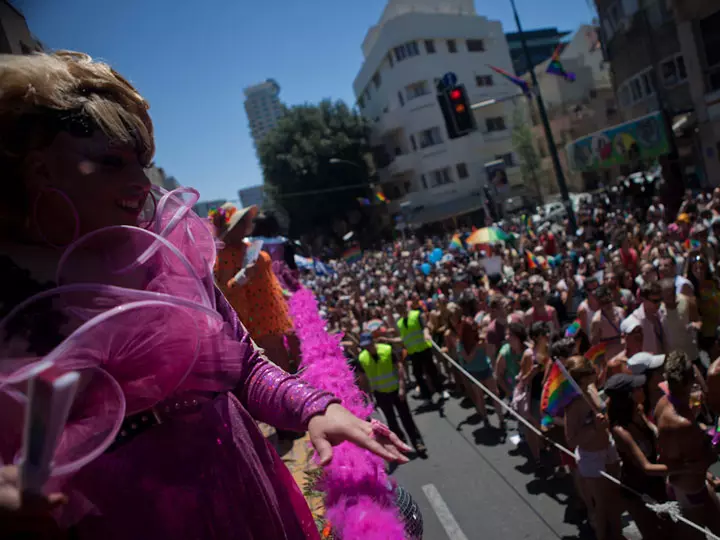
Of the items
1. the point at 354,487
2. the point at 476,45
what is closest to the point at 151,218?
the point at 354,487

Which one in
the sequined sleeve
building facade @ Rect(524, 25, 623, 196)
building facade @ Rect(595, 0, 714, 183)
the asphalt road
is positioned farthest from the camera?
building facade @ Rect(524, 25, 623, 196)

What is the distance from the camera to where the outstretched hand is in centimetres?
127

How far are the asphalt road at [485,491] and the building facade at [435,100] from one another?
31.1m

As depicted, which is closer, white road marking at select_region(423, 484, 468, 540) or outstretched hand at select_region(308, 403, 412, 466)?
outstretched hand at select_region(308, 403, 412, 466)

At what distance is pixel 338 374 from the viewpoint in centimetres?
235

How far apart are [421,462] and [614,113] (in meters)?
40.8

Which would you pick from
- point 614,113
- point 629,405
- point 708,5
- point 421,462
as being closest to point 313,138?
point 614,113

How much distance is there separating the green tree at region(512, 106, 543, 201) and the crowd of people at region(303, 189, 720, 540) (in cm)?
2608

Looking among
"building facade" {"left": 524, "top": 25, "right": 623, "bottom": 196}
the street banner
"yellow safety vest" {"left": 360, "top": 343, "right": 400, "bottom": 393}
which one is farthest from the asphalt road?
"building facade" {"left": 524, "top": 25, "right": 623, "bottom": 196}

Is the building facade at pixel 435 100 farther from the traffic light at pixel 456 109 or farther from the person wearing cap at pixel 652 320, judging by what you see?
the person wearing cap at pixel 652 320

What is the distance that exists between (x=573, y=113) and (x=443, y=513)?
4031cm

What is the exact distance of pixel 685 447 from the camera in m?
3.67

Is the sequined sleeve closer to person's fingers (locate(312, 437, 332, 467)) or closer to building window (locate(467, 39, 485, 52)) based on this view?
person's fingers (locate(312, 437, 332, 467))

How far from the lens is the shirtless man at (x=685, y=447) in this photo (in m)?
3.66
